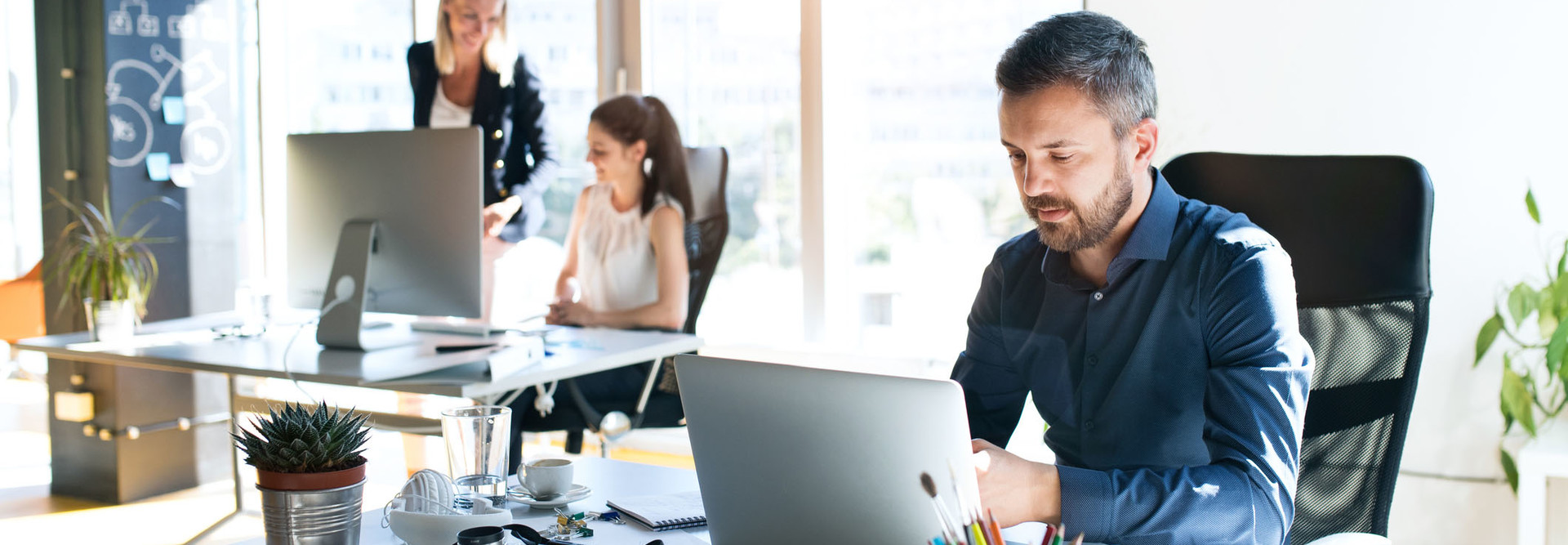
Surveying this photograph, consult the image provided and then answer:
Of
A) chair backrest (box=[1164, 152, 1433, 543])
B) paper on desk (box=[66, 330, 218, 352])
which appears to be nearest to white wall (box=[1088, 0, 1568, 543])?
chair backrest (box=[1164, 152, 1433, 543])

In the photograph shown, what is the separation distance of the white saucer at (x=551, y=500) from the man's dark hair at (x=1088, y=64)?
0.72 metres

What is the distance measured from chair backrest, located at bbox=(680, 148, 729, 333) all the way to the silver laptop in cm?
192

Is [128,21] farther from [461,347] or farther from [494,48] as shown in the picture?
[461,347]

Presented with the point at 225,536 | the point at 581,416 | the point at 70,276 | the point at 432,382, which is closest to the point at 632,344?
the point at 581,416

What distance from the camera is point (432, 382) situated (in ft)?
7.12

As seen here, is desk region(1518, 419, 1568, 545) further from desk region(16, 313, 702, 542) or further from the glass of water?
the glass of water

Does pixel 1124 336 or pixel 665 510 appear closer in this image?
pixel 665 510

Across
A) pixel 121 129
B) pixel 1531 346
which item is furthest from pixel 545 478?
pixel 121 129

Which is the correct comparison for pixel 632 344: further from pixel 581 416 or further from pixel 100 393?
pixel 100 393

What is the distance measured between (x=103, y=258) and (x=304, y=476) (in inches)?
116

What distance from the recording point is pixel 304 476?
3.57 feet

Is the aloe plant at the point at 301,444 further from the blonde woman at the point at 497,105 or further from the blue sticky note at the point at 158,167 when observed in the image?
the blue sticky note at the point at 158,167

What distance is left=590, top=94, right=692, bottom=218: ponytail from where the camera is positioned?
10.1 ft

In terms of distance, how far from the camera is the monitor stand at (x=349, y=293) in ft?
8.12
